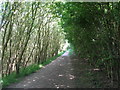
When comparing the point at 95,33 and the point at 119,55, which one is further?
the point at 95,33

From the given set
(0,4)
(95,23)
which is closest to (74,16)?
(95,23)

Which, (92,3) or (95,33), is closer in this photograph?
(92,3)

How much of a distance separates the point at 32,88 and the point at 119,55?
3961mm

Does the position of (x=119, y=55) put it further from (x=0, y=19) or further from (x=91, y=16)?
(x=0, y=19)

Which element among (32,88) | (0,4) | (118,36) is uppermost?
(0,4)

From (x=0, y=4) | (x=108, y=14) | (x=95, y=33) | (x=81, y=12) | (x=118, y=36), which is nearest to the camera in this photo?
(x=118, y=36)

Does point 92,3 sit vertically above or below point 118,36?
above

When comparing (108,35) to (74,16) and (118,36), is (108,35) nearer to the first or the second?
(118,36)

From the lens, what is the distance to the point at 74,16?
589cm

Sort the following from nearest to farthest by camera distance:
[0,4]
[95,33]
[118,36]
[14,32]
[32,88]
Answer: [118,36] → [32,88] → [95,33] → [0,4] → [14,32]

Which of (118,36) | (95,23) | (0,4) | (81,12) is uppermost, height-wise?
(0,4)

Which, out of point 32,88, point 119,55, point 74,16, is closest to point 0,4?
point 74,16

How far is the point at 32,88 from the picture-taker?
582 centimetres

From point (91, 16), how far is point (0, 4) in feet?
17.1
